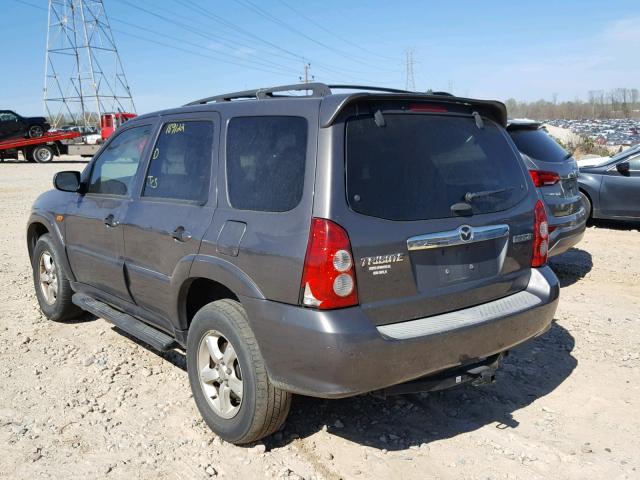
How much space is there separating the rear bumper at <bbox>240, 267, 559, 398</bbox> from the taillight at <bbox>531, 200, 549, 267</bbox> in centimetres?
70

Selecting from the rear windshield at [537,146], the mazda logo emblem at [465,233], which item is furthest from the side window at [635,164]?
the mazda logo emblem at [465,233]

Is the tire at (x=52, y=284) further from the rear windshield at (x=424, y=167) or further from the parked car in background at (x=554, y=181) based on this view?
the parked car in background at (x=554, y=181)

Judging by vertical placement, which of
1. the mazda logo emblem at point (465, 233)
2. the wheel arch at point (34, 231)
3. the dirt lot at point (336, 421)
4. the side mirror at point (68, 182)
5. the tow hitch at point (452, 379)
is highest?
the side mirror at point (68, 182)

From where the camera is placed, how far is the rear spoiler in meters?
2.82

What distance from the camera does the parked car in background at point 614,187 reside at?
9195mm

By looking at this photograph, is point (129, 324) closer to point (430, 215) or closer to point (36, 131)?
point (430, 215)

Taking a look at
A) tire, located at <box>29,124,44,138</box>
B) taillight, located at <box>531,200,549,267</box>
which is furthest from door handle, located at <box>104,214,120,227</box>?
tire, located at <box>29,124,44,138</box>

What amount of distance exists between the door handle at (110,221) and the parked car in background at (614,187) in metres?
7.45

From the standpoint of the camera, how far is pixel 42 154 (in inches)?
1106

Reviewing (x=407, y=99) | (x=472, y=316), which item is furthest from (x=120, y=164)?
(x=472, y=316)

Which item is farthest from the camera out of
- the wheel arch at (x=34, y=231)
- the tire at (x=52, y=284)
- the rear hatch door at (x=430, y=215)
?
the wheel arch at (x=34, y=231)

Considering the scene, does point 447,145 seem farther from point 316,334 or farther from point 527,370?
point 527,370

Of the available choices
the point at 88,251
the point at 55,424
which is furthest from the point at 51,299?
the point at 55,424

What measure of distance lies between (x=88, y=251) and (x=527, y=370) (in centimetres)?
349
